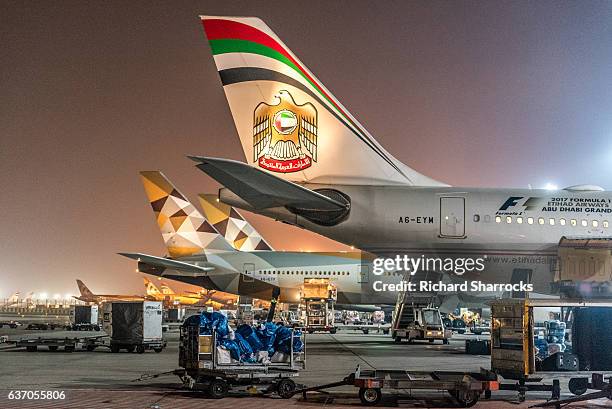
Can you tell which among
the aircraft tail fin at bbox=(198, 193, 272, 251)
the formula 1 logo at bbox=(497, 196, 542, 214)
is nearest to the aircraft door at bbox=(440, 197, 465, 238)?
the formula 1 logo at bbox=(497, 196, 542, 214)

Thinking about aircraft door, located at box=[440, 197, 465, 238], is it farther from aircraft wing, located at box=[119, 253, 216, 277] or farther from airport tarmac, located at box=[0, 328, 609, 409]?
aircraft wing, located at box=[119, 253, 216, 277]

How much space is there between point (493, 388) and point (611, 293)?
869cm

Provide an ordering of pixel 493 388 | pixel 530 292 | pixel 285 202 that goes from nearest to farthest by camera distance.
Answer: pixel 493 388, pixel 285 202, pixel 530 292

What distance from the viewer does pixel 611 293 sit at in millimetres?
20438

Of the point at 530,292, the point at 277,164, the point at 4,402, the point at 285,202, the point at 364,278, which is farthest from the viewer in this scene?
the point at 364,278

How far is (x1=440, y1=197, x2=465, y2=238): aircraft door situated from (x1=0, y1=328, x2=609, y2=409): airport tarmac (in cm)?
443

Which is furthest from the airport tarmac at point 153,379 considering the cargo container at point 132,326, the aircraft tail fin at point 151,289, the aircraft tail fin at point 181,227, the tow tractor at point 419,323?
the aircraft tail fin at point 151,289

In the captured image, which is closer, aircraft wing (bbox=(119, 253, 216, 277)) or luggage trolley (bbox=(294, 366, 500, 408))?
luggage trolley (bbox=(294, 366, 500, 408))

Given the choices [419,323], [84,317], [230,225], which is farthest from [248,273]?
[419,323]

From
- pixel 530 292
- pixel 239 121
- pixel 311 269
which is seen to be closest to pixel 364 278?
pixel 311 269

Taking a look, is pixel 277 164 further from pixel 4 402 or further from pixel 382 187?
pixel 4 402

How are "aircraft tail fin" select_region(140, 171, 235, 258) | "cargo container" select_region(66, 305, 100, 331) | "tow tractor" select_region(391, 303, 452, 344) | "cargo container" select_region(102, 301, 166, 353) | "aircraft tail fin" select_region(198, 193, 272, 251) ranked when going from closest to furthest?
"cargo container" select_region(102, 301, 166, 353) < "tow tractor" select_region(391, 303, 452, 344) < "aircraft tail fin" select_region(140, 171, 235, 258) < "cargo container" select_region(66, 305, 100, 331) < "aircraft tail fin" select_region(198, 193, 272, 251)

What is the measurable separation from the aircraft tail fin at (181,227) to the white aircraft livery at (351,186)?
27057 millimetres

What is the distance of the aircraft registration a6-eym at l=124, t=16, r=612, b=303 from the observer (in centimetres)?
2383
